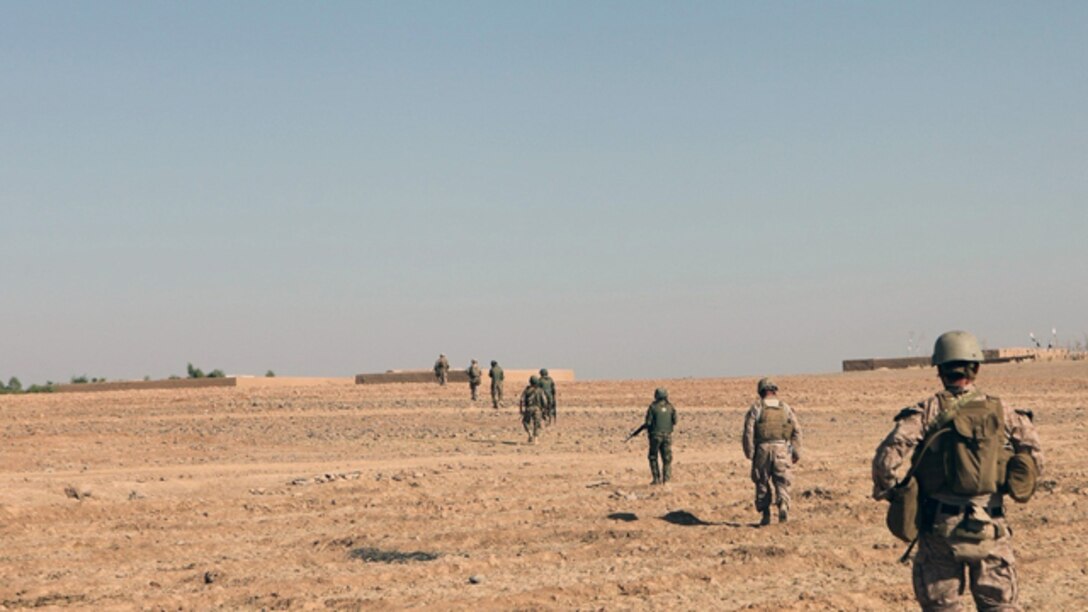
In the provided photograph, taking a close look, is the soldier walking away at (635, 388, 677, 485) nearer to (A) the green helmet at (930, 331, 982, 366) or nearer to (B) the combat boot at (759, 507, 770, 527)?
(B) the combat boot at (759, 507, 770, 527)

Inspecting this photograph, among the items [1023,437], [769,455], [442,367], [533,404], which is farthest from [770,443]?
[442,367]

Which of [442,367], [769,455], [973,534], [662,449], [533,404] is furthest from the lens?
[442,367]

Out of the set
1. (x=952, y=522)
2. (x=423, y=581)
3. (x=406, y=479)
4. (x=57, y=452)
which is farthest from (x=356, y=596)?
(x=57, y=452)

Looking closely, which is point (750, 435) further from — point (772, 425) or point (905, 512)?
point (905, 512)

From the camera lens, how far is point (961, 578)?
729cm

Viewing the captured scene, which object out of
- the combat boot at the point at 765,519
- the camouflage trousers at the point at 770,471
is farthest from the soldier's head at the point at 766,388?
the combat boot at the point at 765,519

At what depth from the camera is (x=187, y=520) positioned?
56.7ft

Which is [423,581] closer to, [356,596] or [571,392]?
[356,596]

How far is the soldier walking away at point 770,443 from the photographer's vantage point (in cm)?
1466

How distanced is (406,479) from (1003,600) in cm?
1453

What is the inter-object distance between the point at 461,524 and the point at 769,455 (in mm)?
3615

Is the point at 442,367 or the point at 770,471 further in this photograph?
the point at 442,367

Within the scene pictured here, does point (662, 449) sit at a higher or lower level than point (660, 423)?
lower

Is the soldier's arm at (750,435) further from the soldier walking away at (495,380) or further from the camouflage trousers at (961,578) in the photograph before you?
the soldier walking away at (495,380)
